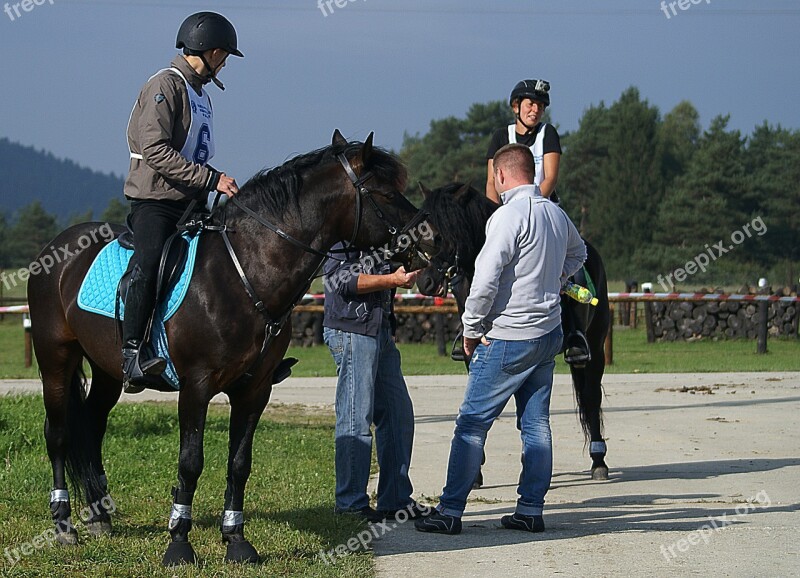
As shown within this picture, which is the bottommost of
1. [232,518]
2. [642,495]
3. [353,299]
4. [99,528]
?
[642,495]

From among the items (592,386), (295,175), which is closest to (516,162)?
(295,175)

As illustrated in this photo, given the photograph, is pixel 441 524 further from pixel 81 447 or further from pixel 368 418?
pixel 81 447

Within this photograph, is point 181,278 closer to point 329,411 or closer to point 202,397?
point 202,397

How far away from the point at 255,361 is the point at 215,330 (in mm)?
303

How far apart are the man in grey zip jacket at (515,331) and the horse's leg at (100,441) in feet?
6.25

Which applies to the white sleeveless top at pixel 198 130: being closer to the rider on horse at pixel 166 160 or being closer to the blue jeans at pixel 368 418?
the rider on horse at pixel 166 160

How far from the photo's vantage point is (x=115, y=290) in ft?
19.0

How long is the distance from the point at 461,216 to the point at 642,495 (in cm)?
240

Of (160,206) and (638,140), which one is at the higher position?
(638,140)

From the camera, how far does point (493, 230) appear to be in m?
5.97

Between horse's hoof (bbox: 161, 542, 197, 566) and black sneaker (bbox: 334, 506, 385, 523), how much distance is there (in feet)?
4.61

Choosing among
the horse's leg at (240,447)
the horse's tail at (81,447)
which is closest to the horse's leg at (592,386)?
the horse's leg at (240,447)

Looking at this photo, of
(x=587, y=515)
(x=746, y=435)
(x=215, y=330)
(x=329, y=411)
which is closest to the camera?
(x=215, y=330)

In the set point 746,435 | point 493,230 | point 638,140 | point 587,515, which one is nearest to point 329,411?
point 746,435
